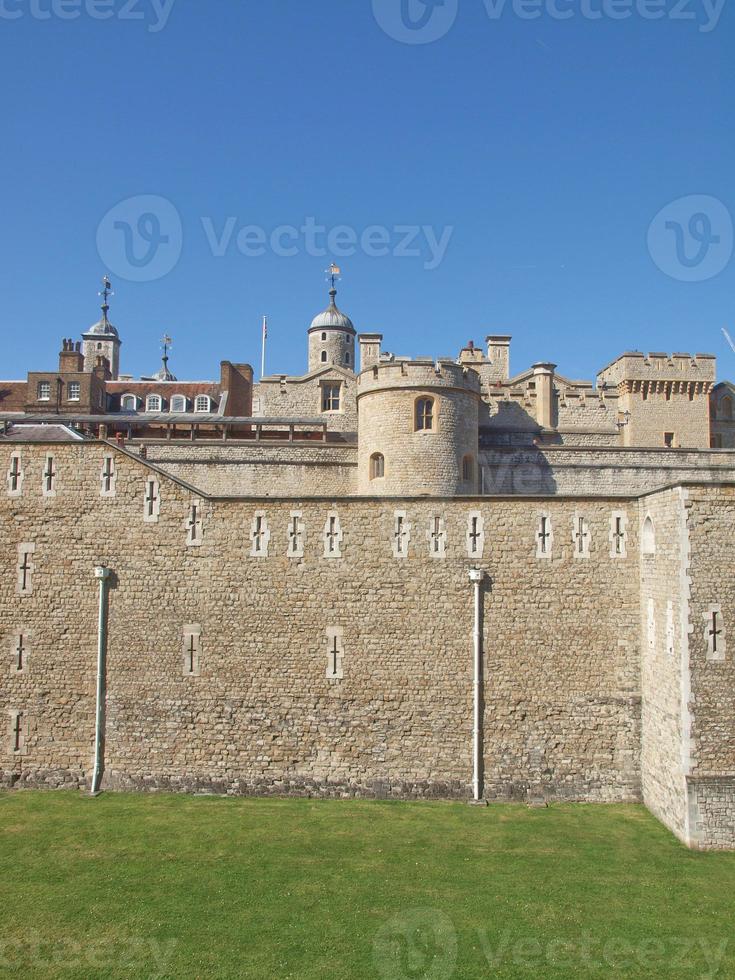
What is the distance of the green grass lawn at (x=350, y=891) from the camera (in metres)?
11.7

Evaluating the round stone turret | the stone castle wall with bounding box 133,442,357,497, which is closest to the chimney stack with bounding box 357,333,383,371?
the stone castle wall with bounding box 133,442,357,497

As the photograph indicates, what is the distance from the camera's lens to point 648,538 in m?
17.5

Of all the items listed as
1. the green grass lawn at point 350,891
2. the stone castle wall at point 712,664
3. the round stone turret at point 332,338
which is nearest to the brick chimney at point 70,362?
the round stone turret at point 332,338

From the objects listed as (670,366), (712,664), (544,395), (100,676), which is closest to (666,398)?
(670,366)

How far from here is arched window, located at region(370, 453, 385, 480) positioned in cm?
2572

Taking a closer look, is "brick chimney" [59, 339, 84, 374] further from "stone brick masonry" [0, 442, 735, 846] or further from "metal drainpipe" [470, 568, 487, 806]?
"metal drainpipe" [470, 568, 487, 806]


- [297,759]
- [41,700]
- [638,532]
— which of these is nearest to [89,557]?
[41,700]

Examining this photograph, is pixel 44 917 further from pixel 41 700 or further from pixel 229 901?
pixel 41 700

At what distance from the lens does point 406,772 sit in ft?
58.3

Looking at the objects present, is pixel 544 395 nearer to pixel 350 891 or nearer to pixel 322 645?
pixel 322 645

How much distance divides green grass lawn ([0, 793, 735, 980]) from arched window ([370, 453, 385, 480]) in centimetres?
1131

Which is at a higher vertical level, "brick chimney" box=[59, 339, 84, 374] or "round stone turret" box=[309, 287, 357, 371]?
"round stone turret" box=[309, 287, 357, 371]

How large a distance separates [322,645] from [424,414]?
9.91m

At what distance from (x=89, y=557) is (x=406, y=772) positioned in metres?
9.34
